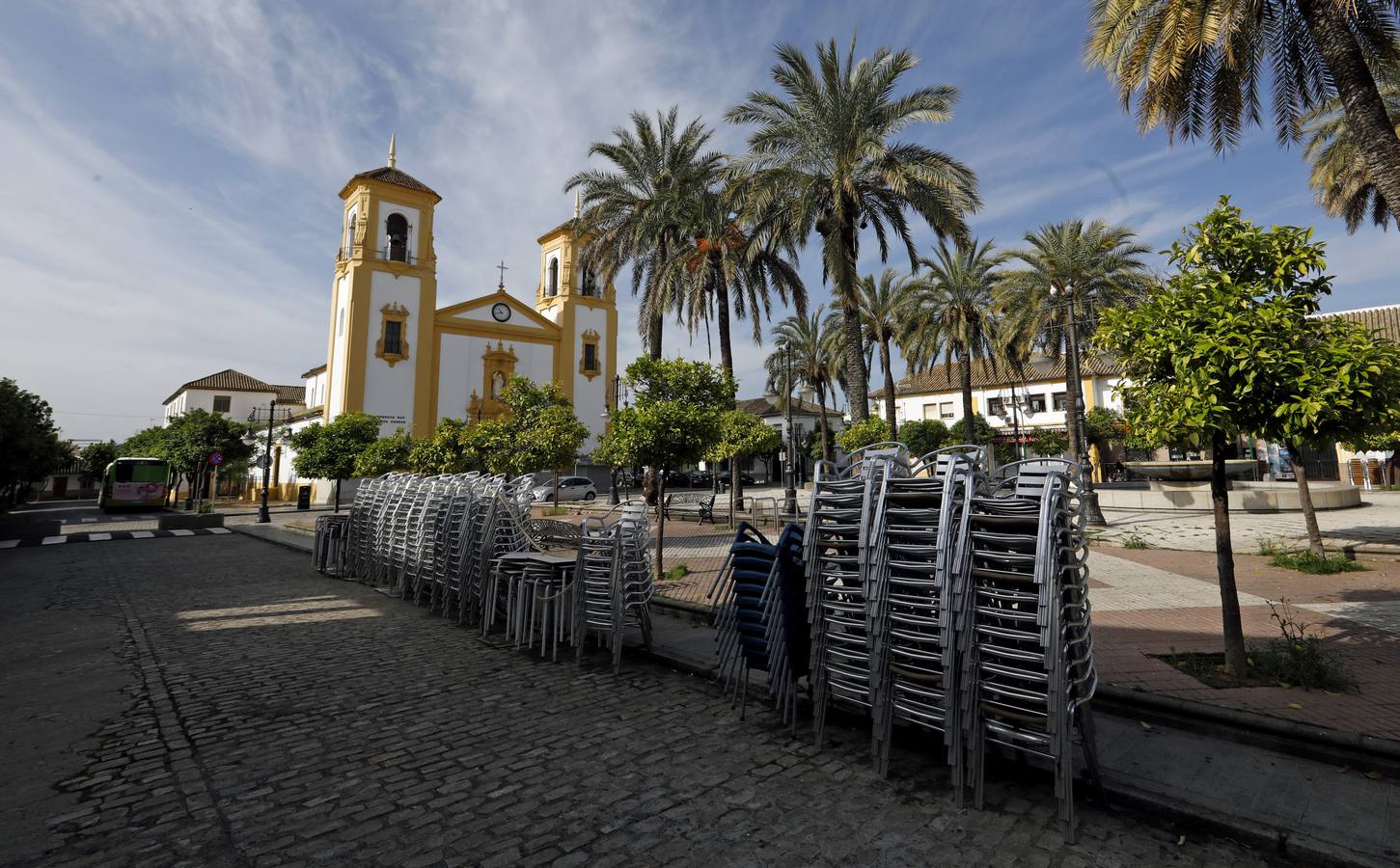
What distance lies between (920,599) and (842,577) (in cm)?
48

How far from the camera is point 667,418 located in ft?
35.6

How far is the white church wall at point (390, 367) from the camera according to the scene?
38656mm

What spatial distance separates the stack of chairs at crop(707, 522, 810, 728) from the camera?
175 inches

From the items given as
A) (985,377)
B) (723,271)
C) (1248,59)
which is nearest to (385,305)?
(723,271)

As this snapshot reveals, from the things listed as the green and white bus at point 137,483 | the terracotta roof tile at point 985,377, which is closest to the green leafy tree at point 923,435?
the terracotta roof tile at point 985,377

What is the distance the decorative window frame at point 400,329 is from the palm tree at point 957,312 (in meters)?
29.4

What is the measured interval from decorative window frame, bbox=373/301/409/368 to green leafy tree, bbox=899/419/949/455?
34.6m

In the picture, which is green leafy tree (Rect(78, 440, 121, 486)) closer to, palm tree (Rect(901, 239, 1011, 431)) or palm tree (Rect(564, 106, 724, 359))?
palm tree (Rect(564, 106, 724, 359))

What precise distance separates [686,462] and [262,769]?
822 centimetres

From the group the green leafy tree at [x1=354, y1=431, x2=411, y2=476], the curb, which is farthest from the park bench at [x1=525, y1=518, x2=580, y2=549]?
the green leafy tree at [x1=354, y1=431, x2=411, y2=476]

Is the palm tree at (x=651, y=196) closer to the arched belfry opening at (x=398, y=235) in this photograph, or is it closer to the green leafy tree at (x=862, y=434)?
the green leafy tree at (x=862, y=434)

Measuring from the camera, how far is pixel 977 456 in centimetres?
379

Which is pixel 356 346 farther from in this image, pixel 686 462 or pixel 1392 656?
pixel 1392 656

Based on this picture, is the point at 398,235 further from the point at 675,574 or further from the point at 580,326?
the point at 675,574
